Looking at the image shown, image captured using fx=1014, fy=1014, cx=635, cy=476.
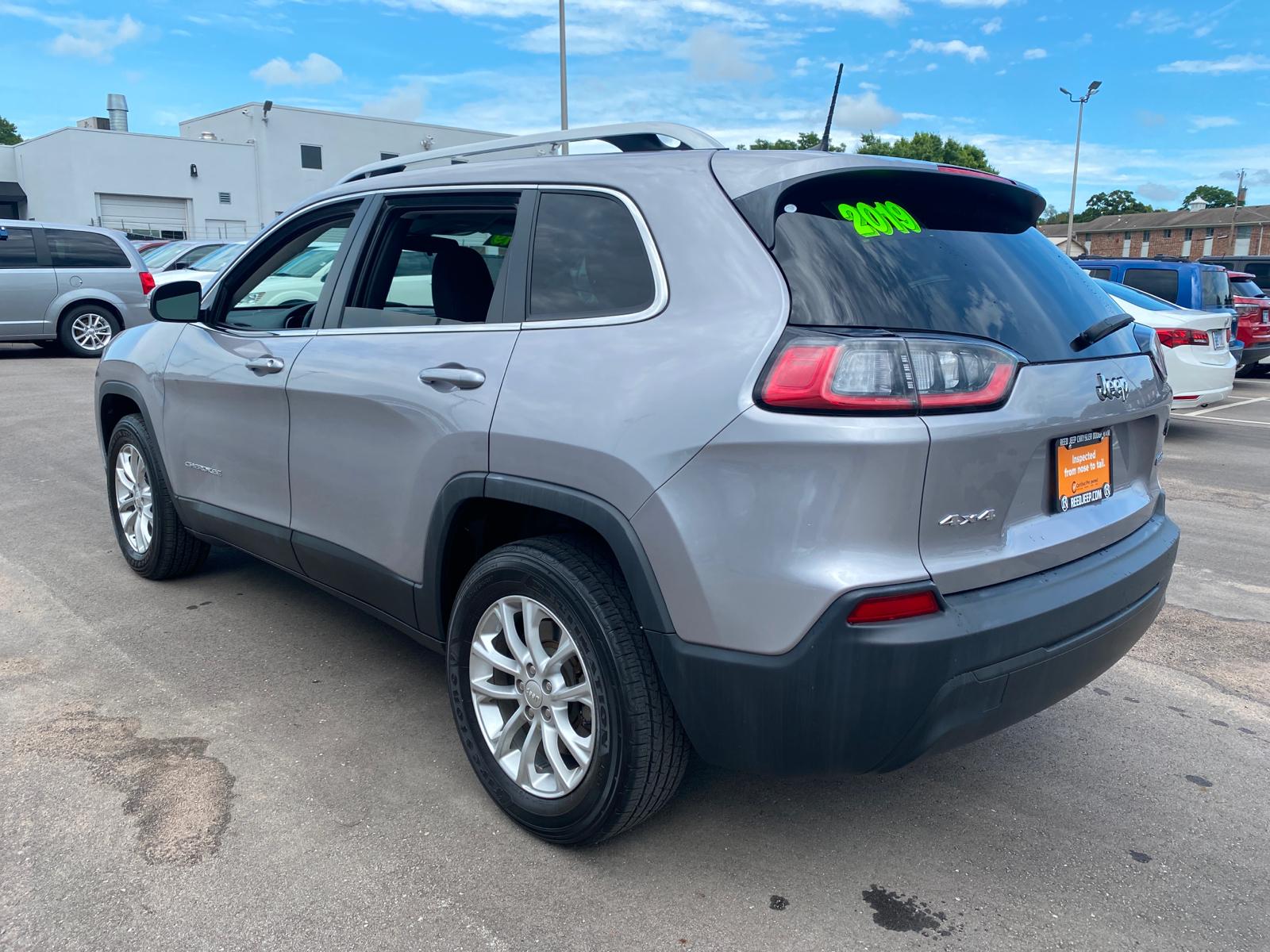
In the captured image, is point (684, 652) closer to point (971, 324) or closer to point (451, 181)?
point (971, 324)

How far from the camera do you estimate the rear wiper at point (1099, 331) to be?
257 cm

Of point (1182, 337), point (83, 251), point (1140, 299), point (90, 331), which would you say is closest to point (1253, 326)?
point (1140, 299)

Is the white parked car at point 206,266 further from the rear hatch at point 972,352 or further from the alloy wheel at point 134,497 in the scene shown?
the rear hatch at point 972,352

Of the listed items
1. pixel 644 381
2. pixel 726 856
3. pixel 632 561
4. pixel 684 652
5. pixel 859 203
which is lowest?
pixel 726 856

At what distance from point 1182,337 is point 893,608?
351 inches

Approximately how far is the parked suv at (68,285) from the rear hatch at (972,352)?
44.0 feet

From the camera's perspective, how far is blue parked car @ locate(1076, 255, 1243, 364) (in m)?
11.8

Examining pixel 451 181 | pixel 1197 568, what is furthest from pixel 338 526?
pixel 1197 568

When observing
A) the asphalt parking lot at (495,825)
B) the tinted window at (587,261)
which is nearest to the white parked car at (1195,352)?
the asphalt parking lot at (495,825)

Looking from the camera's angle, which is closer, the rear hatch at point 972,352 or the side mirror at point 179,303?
the rear hatch at point 972,352

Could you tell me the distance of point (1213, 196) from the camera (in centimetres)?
12125

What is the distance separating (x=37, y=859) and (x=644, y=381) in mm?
1986

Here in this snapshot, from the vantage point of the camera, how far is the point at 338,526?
3.37m

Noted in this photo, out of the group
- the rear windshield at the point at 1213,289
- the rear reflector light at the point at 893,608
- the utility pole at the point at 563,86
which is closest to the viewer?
the rear reflector light at the point at 893,608
